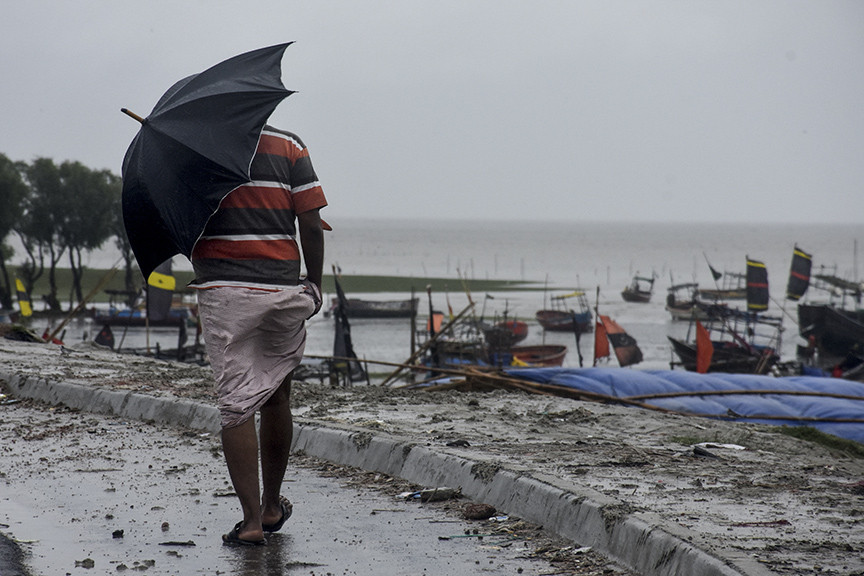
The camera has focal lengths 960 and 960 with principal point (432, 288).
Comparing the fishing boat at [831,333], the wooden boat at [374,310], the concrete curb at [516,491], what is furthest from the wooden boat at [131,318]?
the concrete curb at [516,491]

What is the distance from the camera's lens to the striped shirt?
12.1 feet

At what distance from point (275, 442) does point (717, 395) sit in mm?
7306

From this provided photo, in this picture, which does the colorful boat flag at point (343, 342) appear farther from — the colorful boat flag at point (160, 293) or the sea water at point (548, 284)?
the colorful boat flag at point (160, 293)

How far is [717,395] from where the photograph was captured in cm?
1023

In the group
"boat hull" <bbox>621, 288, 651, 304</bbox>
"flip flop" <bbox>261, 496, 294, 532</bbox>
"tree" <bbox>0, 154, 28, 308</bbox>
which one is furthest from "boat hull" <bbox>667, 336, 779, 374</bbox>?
"tree" <bbox>0, 154, 28, 308</bbox>

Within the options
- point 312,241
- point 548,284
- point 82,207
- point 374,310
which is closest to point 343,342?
point 312,241

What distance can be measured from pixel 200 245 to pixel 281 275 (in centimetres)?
33

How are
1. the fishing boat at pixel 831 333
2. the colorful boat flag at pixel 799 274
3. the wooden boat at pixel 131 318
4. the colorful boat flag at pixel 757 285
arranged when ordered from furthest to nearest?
the wooden boat at pixel 131 318, the fishing boat at pixel 831 333, the colorful boat flag at pixel 799 274, the colorful boat flag at pixel 757 285

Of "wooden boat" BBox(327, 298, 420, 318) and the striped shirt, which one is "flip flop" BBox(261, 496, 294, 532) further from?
"wooden boat" BBox(327, 298, 420, 318)

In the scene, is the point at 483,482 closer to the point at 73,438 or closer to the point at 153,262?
the point at 153,262

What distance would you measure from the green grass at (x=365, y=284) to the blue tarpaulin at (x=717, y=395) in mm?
63940

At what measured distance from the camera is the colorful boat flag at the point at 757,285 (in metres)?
39.4

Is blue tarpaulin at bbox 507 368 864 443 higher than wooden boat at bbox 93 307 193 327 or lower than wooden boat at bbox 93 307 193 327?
higher

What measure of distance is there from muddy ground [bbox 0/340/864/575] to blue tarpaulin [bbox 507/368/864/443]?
2.87 metres
